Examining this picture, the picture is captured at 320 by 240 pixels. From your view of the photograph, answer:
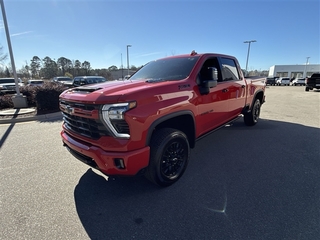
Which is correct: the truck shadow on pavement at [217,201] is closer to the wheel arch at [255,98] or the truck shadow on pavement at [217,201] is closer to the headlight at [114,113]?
the headlight at [114,113]

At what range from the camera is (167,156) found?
2.73 m

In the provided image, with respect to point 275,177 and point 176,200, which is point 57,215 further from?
point 275,177

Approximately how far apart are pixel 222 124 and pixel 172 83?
80.2 inches

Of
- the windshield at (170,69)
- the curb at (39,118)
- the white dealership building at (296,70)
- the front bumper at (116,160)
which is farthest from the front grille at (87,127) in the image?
the white dealership building at (296,70)

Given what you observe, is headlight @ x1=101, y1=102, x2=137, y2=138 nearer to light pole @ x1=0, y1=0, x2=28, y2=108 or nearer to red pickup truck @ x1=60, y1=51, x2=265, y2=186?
red pickup truck @ x1=60, y1=51, x2=265, y2=186

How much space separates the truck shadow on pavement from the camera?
Result: 6.62 feet

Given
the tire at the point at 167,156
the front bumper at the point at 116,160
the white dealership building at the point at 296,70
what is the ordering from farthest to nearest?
the white dealership building at the point at 296,70
the tire at the point at 167,156
the front bumper at the point at 116,160

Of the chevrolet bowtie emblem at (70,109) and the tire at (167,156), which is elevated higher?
the chevrolet bowtie emblem at (70,109)

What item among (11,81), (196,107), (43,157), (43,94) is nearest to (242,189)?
(196,107)

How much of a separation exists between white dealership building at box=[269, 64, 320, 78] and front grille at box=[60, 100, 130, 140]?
72417 millimetres

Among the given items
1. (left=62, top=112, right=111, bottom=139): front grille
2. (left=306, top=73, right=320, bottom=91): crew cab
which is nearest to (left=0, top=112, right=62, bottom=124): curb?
(left=62, top=112, right=111, bottom=139): front grille

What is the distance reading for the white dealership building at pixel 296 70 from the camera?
191 ft

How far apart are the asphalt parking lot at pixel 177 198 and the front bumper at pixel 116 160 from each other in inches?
22.2

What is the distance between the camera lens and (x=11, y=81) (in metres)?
20.5
